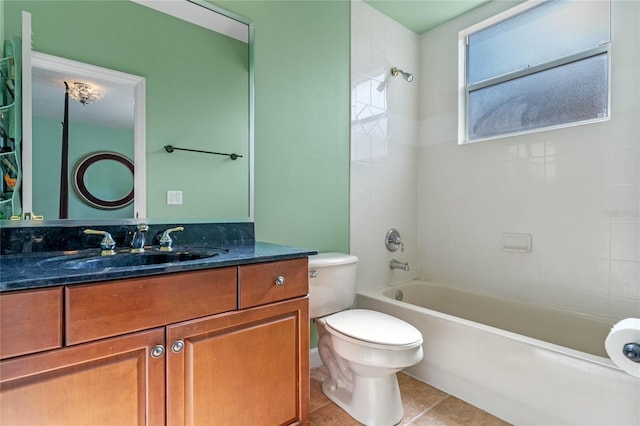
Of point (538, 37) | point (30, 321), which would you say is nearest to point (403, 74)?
point (538, 37)

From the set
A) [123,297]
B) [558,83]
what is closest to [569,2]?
[558,83]

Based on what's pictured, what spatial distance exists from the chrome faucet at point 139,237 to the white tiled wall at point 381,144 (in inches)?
50.0

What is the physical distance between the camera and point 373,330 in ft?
4.81

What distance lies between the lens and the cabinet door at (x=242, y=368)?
965 millimetres

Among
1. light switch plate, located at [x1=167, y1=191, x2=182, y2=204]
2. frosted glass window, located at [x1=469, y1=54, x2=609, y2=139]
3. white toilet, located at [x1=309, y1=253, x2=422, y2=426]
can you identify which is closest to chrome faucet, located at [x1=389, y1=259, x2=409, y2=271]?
white toilet, located at [x1=309, y1=253, x2=422, y2=426]

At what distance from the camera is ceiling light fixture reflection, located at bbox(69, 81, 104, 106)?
1267 millimetres

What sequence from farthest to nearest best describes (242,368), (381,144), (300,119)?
(381,144), (300,119), (242,368)

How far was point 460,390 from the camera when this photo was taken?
167 cm

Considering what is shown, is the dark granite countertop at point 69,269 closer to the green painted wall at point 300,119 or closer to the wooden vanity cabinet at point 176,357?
the wooden vanity cabinet at point 176,357

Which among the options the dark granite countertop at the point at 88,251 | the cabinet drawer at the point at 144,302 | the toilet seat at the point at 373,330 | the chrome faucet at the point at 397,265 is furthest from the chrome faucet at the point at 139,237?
the chrome faucet at the point at 397,265

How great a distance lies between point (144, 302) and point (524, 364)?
1.55 metres

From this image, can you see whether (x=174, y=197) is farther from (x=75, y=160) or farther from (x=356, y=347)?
(x=356, y=347)

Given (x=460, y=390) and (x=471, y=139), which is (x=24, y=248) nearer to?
(x=460, y=390)

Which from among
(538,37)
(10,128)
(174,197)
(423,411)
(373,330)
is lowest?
(423,411)
